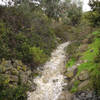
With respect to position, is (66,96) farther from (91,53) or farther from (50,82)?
(91,53)

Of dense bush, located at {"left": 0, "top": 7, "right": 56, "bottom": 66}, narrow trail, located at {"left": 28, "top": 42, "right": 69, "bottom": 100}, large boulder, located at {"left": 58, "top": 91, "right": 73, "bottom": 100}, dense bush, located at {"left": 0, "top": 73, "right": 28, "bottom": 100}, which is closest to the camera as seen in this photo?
dense bush, located at {"left": 0, "top": 73, "right": 28, "bottom": 100}

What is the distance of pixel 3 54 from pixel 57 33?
14269 mm

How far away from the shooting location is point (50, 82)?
930cm

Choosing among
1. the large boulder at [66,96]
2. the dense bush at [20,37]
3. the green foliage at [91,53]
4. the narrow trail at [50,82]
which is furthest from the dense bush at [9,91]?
the green foliage at [91,53]

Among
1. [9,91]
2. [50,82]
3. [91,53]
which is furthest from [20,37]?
[91,53]

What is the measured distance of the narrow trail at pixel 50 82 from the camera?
791 centimetres

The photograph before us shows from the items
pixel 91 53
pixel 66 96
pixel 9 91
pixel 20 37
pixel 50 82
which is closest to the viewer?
pixel 9 91

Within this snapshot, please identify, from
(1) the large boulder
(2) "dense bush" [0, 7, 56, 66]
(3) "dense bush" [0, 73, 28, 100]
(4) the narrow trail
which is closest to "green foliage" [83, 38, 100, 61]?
(4) the narrow trail

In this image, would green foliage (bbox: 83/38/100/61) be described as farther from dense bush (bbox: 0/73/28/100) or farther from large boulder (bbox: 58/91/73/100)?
dense bush (bbox: 0/73/28/100)

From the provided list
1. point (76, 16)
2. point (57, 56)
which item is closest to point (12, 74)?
point (57, 56)

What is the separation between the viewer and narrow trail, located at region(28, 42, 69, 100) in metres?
7.91

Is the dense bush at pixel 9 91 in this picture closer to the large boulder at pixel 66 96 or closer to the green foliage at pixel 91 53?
the large boulder at pixel 66 96

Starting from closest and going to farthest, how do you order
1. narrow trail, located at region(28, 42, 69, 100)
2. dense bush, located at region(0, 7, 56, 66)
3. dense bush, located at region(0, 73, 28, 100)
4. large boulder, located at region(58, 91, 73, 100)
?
dense bush, located at region(0, 73, 28, 100) < large boulder, located at region(58, 91, 73, 100) < narrow trail, located at region(28, 42, 69, 100) < dense bush, located at region(0, 7, 56, 66)

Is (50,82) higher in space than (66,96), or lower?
higher
